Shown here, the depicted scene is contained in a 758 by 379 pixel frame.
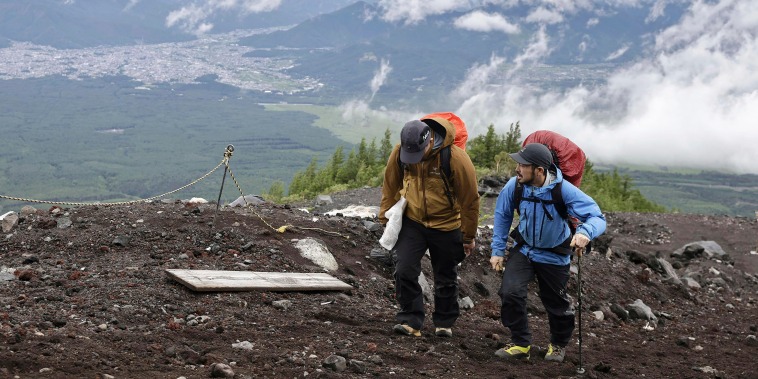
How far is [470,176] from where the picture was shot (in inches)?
310

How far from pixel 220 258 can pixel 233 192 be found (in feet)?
463

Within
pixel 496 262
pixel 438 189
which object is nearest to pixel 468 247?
pixel 496 262

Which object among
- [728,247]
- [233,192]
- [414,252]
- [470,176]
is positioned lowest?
[233,192]

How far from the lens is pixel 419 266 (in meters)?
8.34

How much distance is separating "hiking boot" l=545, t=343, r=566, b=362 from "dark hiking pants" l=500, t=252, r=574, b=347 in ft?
0.86

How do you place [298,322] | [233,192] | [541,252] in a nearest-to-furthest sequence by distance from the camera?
[541,252] → [298,322] → [233,192]

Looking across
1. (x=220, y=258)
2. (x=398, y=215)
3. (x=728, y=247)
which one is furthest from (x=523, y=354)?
(x=728, y=247)

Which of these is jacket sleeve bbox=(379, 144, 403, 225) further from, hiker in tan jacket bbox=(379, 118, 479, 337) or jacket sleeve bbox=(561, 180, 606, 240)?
jacket sleeve bbox=(561, 180, 606, 240)

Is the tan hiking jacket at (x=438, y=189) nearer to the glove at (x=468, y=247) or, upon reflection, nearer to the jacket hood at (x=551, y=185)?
the glove at (x=468, y=247)

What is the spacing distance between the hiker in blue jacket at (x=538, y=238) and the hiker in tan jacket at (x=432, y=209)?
41 centimetres

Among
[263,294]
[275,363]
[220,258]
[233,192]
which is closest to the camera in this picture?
[275,363]

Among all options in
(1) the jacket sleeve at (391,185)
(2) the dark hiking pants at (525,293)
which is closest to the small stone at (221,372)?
(1) the jacket sleeve at (391,185)

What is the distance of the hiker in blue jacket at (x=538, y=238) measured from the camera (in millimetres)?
7504

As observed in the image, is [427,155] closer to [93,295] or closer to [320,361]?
[320,361]
